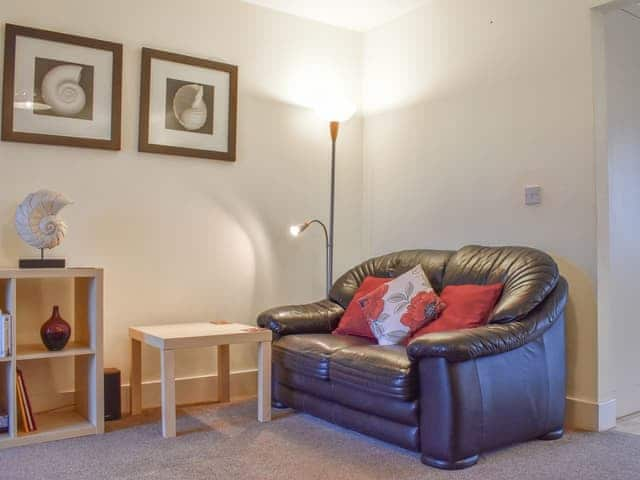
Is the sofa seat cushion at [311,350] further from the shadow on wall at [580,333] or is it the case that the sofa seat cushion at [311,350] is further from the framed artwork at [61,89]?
the framed artwork at [61,89]

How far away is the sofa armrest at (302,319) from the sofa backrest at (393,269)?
0.13m

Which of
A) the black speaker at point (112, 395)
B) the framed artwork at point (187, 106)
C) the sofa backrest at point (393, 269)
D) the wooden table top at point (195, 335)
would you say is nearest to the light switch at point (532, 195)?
the sofa backrest at point (393, 269)

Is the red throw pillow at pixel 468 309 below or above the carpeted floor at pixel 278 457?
above

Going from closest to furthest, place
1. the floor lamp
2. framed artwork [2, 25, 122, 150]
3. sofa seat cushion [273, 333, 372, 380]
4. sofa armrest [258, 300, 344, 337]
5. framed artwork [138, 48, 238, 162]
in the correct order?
sofa seat cushion [273, 333, 372, 380] < framed artwork [2, 25, 122, 150] < sofa armrest [258, 300, 344, 337] < framed artwork [138, 48, 238, 162] < the floor lamp

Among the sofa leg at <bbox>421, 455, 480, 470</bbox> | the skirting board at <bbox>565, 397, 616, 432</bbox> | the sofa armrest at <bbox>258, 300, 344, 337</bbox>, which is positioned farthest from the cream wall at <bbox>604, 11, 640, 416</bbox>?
the sofa armrest at <bbox>258, 300, 344, 337</bbox>

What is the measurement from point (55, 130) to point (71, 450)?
161 cm

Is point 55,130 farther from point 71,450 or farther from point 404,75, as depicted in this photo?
point 404,75

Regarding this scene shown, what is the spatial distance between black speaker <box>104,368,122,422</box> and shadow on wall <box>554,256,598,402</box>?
230 centimetres

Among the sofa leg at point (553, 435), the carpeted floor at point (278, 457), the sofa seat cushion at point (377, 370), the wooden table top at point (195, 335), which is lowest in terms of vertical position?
the carpeted floor at point (278, 457)

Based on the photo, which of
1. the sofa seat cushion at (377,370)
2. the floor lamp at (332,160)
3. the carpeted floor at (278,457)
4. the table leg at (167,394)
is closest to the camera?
the carpeted floor at (278,457)

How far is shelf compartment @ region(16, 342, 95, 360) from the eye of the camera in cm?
288

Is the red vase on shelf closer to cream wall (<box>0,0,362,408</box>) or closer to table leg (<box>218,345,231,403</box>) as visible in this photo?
cream wall (<box>0,0,362,408</box>)

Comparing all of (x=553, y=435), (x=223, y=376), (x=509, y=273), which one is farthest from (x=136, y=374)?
(x=553, y=435)

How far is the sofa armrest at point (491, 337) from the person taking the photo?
8.16ft
